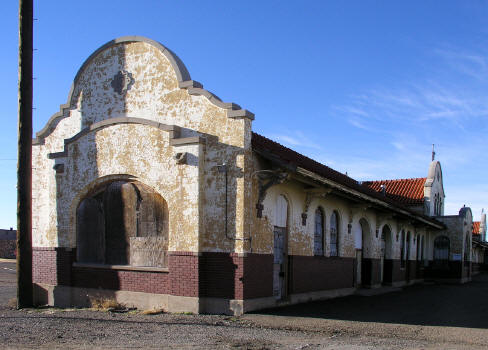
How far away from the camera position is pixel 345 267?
18438 millimetres

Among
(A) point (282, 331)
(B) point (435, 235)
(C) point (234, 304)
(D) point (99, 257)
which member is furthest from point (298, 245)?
(B) point (435, 235)

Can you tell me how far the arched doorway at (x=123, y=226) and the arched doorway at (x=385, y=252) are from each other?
532 inches

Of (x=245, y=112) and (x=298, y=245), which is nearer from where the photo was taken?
(x=245, y=112)

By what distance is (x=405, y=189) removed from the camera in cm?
3494

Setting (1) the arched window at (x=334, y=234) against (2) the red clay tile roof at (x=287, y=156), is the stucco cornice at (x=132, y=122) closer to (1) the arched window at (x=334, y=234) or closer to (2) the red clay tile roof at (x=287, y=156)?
(2) the red clay tile roof at (x=287, y=156)

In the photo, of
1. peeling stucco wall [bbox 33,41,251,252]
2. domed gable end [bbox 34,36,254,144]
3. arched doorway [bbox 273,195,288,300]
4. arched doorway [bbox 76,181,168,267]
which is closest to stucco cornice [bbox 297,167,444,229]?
arched doorway [bbox 273,195,288,300]

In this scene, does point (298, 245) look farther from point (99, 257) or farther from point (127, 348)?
point (127, 348)

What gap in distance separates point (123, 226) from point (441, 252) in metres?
25.0

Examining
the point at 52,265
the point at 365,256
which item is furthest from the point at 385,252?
the point at 52,265

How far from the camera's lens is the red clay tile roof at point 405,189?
110 feet

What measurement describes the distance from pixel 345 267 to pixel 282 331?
8512 millimetres

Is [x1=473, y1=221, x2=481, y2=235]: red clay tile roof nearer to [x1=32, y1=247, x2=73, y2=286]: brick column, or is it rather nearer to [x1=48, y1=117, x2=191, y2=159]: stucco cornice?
[x1=32, y1=247, x2=73, y2=286]: brick column

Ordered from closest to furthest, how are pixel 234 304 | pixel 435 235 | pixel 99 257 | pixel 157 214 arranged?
pixel 234 304 → pixel 157 214 → pixel 99 257 → pixel 435 235

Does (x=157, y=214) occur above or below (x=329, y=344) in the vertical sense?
above
